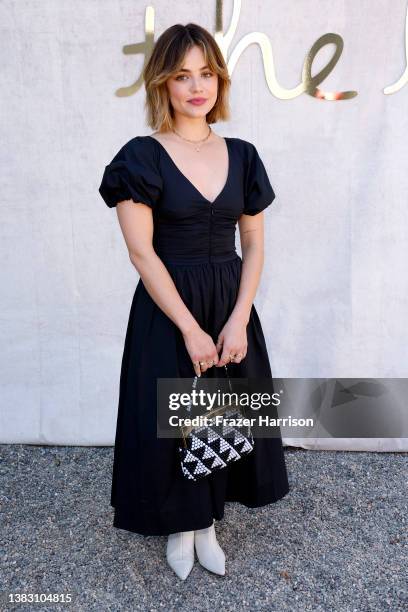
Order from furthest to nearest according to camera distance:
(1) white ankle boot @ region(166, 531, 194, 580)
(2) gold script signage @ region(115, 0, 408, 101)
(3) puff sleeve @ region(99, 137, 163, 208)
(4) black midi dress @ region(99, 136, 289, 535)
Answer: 1. (2) gold script signage @ region(115, 0, 408, 101)
2. (1) white ankle boot @ region(166, 531, 194, 580)
3. (4) black midi dress @ region(99, 136, 289, 535)
4. (3) puff sleeve @ region(99, 137, 163, 208)

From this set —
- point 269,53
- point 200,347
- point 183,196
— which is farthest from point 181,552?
point 269,53

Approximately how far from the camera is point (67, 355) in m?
2.84

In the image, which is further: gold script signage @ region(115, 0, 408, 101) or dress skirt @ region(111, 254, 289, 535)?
gold script signage @ region(115, 0, 408, 101)

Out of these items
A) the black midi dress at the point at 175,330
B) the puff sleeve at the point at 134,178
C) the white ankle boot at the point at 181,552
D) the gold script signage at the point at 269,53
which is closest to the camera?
the puff sleeve at the point at 134,178

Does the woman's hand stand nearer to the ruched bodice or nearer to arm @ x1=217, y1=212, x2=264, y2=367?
arm @ x1=217, y1=212, x2=264, y2=367

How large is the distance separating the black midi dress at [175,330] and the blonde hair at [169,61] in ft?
0.34

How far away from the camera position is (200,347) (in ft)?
5.36

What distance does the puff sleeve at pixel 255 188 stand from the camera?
5.76 ft

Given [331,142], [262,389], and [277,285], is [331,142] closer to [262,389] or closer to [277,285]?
[277,285]

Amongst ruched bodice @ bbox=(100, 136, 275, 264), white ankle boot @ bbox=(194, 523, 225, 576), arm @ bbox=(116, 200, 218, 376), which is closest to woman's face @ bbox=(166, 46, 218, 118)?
ruched bodice @ bbox=(100, 136, 275, 264)

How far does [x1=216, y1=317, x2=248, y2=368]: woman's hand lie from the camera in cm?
168

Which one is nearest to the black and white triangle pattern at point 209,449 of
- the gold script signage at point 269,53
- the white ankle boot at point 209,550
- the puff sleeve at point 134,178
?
the white ankle boot at point 209,550

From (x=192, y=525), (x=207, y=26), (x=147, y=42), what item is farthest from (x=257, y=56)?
(x=192, y=525)

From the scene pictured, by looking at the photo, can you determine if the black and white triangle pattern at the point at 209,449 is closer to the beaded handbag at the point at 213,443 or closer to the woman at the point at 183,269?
the beaded handbag at the point at 213,443
